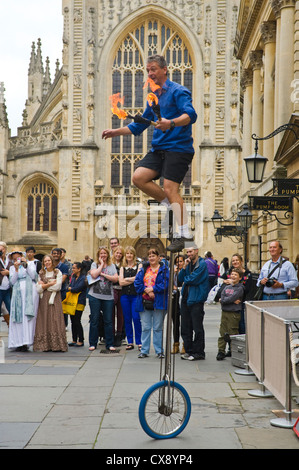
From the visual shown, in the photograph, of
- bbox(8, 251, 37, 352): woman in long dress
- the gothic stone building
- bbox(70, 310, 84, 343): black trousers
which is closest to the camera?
bbox(8, 251, 37, 352): woman in long dress

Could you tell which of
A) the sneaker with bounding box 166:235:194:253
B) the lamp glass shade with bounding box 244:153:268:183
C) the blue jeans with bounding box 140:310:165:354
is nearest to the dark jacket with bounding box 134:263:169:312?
the blue jeans with bounding box 140:310:165:354

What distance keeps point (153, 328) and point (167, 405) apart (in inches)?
191

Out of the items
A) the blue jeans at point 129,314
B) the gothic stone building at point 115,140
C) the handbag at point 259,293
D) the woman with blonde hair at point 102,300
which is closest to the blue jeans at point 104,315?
the woman with blonde hair at point 102,300

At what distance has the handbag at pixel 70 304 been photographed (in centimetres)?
1114

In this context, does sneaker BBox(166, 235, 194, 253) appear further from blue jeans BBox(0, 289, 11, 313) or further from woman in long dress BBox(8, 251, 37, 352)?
blue jeans BBox(0, 289, 11, 313)

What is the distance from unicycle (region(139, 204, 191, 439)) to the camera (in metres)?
4.98

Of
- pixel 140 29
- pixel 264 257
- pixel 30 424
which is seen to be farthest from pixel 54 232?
pixel 30 424

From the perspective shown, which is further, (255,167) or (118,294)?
(255,167)

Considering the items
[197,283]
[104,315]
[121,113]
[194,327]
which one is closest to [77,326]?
[104,315]

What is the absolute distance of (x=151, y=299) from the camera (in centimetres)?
987

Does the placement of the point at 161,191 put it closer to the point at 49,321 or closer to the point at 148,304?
the point at 148,304

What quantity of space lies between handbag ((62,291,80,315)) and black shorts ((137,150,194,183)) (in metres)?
6.70

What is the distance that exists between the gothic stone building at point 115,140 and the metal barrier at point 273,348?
26006 mm
